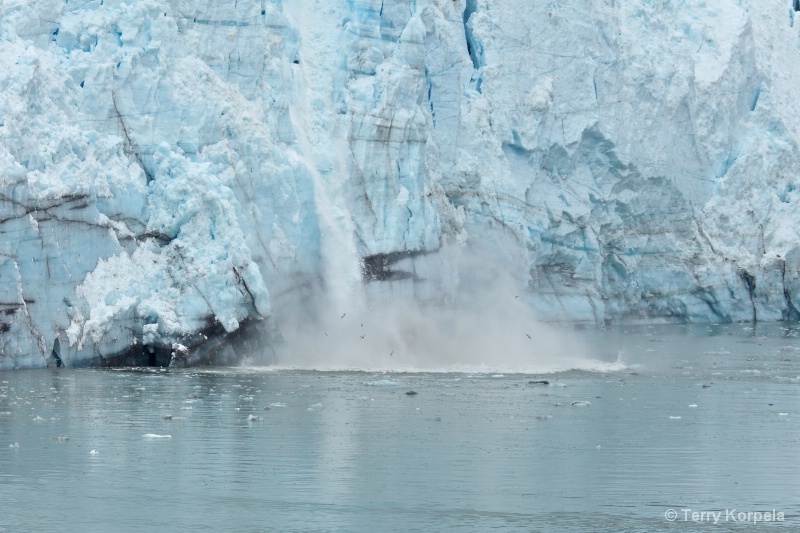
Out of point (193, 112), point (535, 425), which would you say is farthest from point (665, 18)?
point (535, 425)

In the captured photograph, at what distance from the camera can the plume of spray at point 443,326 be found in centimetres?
1972

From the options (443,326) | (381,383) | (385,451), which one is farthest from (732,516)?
(443,326)

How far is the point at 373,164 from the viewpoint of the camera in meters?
21.2

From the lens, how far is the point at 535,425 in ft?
45.8

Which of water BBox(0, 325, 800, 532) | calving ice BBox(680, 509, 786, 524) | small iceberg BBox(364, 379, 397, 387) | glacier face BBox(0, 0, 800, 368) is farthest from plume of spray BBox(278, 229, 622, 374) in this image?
calving ice BBox(680, 509, 786, 524)

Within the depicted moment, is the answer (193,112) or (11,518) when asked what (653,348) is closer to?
(193,112)

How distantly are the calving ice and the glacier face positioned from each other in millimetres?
9255

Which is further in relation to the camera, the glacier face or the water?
the glacier face

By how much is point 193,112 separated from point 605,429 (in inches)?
312

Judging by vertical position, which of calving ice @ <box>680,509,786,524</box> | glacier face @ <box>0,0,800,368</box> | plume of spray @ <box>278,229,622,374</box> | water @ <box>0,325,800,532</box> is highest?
glacier face @ <box>0,0,800,368</box>

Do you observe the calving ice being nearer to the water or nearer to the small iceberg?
the water

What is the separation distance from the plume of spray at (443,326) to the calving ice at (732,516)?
949cm

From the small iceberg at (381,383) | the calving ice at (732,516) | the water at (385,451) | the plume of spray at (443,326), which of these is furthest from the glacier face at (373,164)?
the calving ice at (732,516)

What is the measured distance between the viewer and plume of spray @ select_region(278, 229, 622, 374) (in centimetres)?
1972
